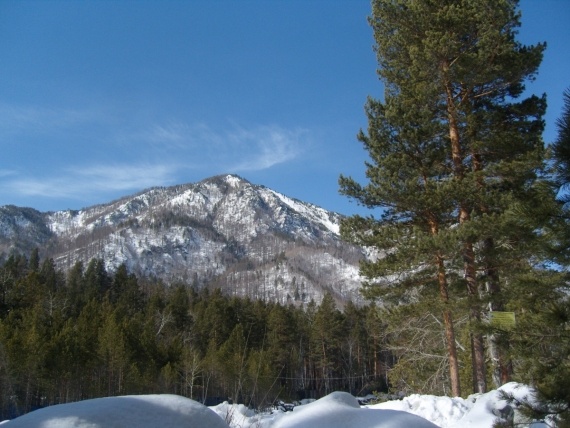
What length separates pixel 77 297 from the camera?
4872 centimetres

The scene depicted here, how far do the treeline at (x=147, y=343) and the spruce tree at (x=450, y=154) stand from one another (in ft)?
11.9

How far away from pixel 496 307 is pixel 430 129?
404 cm

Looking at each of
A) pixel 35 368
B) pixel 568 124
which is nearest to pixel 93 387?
pixel 35 368

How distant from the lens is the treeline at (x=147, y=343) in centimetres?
2802

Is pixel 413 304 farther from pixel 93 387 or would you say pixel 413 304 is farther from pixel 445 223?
pixel 93 387

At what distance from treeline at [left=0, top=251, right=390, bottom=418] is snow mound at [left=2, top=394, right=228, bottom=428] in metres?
10.6

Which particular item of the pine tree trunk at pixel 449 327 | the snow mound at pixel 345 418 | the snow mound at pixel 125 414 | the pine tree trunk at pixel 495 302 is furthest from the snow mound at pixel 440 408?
the snow mound at pixel 125 414

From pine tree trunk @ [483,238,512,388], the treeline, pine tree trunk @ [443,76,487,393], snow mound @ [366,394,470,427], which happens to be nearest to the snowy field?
snow mound @ [366,394,470,427]

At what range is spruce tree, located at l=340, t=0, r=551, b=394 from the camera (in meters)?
9.90

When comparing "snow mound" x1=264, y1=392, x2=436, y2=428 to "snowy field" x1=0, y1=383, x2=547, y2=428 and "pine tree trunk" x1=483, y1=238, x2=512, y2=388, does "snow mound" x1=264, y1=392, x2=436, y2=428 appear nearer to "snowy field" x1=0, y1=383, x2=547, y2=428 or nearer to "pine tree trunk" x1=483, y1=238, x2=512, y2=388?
"snowy field" x1=0, y1=383, x2=547, y2=428

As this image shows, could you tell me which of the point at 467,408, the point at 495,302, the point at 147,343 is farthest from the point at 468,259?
the point at 147,343

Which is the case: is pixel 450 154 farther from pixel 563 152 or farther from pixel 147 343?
pixel 147 343

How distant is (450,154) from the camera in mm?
11172

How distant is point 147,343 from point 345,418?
33684 millimetres
